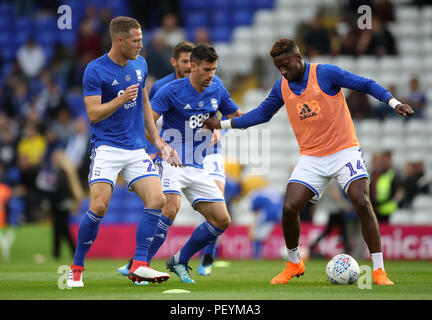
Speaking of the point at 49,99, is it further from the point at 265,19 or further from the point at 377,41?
the point at 377,41

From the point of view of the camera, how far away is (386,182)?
53.1 feet

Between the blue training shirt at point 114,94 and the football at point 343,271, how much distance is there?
258cm

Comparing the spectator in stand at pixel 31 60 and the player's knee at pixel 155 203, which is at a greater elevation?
the spectator in stand at pixel 31 60

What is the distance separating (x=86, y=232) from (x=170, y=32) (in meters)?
13.6

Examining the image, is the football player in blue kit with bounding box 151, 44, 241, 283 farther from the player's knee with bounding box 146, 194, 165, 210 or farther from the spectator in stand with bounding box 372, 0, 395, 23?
the spectator in stand with bounding box 372, 0, 395, 23

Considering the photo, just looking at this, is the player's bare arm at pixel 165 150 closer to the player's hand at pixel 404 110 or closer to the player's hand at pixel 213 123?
the player's hand at pixel 213 123

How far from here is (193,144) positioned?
9.62 m

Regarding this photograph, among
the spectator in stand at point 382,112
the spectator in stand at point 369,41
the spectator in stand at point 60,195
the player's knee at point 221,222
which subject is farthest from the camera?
the spectator in stand at point 369,41

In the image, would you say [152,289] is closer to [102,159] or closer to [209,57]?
[102,159]

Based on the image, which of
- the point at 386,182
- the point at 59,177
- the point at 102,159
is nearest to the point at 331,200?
the point at 386,182

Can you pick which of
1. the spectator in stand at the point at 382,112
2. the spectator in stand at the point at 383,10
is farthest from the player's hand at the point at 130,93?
the spectator in stand at the point at 383,10

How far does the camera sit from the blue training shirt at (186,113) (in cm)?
947

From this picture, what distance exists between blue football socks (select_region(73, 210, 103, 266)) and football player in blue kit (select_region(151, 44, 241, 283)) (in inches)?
59.5

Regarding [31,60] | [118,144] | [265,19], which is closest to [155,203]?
[118,144]
